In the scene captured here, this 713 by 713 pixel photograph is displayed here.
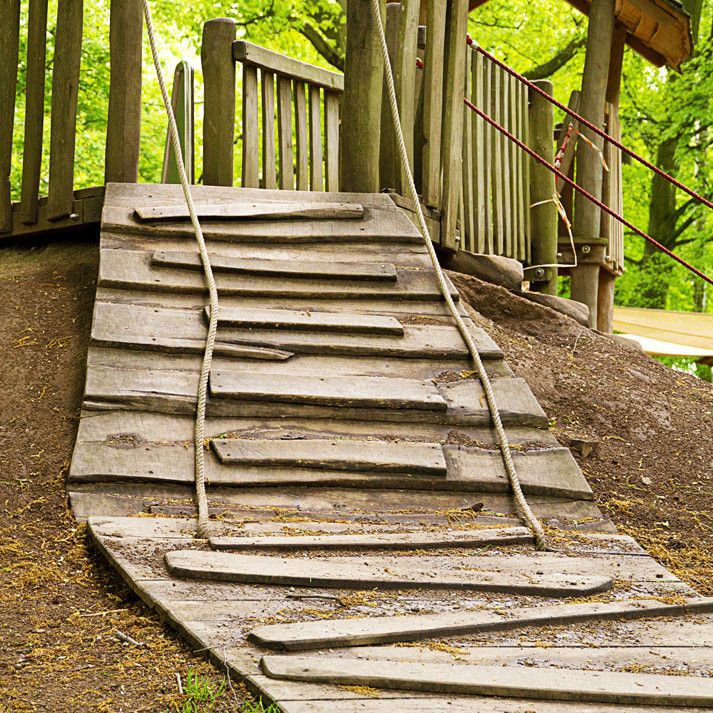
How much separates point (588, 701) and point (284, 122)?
463cm

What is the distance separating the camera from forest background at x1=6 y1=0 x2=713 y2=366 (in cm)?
1555

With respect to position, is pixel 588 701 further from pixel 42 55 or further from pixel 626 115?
pixel 626 115

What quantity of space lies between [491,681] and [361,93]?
3795mm

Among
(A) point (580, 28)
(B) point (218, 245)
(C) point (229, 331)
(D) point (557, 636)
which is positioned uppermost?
(A) point (580, 28)

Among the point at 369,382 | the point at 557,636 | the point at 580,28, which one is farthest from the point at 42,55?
the point at 580,28

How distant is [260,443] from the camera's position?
3990 mm

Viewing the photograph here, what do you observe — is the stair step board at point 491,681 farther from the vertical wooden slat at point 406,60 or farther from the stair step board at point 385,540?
the vertical wooden slat at point 406,60

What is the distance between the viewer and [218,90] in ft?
19.4

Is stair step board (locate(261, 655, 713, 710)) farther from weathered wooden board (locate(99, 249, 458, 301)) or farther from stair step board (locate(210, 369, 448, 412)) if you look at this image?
weathered wooden board (locate(99, 249, 458, 301))

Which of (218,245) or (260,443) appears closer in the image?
(260,443)

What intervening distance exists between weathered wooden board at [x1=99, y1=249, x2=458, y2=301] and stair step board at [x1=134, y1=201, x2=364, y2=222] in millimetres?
365

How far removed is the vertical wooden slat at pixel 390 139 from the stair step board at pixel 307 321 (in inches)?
58.3

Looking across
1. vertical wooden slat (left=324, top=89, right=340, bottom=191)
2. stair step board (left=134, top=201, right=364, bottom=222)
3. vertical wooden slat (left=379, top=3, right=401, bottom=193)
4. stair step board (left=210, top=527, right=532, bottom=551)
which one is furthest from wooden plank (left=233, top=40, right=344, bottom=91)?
stair step board (left=210, top=527, right=532, bottom=551)

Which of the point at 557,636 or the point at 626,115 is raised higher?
the point at 626,115
